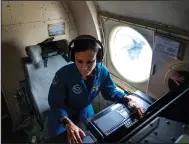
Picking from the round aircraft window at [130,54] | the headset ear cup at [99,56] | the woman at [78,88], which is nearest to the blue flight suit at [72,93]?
the woman at [78,88]

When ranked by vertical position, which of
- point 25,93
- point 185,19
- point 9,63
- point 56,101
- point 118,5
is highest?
point 118,5

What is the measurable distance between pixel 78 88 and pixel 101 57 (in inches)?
12.5

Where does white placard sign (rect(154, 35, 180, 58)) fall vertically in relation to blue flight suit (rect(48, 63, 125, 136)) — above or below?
above

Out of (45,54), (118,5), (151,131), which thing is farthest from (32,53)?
(151,131)

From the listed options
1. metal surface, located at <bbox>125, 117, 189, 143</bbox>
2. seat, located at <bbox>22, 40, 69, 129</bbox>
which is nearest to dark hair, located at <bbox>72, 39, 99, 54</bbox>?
seat, located at <bbox>22, 40, 69, 129</bbox>

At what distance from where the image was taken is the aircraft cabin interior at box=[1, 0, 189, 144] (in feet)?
4.26

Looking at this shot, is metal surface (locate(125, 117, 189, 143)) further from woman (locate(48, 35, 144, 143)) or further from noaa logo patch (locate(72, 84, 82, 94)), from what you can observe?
noaa logo patch (locate(72, 84, 82, 94))

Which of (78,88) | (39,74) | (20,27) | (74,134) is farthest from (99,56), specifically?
(20,27)

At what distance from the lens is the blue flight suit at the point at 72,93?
1.45 m

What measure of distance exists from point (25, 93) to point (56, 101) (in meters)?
0.65

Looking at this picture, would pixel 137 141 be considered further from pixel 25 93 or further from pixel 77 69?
pixel 25 93

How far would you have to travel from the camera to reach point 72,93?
5.01 feet

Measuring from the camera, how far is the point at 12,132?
2.48 meters

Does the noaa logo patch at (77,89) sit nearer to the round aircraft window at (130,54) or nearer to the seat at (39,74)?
the seat at (39,74)
